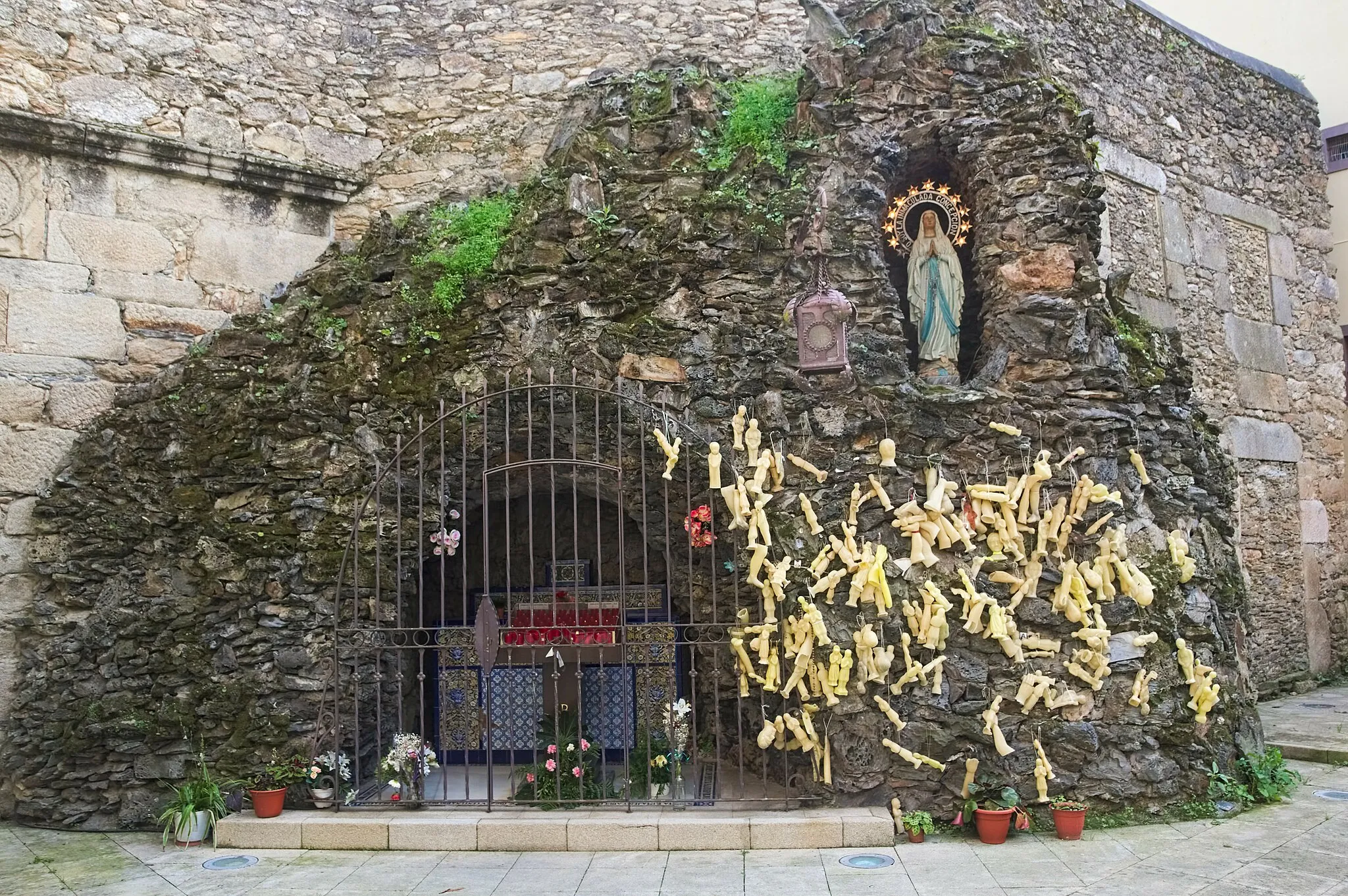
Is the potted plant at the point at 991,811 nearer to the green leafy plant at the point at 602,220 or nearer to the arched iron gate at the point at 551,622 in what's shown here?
the arched iron gate at the point at 551,622

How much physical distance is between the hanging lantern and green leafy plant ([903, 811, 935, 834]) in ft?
8.81

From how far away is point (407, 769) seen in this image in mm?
5867

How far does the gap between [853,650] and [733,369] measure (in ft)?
6.41

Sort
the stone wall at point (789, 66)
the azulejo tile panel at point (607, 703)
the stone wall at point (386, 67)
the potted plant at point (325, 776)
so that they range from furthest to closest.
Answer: the stone wall at point (789, 66), the stone wall at point (386, 67), the azulejo tile panel at point (607, 703), the potted plant at point (325, 776)

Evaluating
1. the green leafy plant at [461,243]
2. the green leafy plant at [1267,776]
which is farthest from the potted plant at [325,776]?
the green leafy plant at [1267,776]

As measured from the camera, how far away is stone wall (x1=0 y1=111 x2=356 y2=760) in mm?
6504

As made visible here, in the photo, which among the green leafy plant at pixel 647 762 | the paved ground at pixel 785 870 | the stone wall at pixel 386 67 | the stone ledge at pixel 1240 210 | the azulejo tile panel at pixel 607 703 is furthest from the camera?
the stone ledge at pixel 1240 210

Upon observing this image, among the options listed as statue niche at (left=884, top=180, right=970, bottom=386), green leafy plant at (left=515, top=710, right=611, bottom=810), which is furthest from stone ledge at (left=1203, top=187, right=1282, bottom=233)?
green leafy plant at (left=515, top=710, right=611, bottom=810)

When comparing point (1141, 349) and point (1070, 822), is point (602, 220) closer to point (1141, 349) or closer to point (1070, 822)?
point (1141, 349)

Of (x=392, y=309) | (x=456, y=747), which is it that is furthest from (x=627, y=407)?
(x=456, y=747)

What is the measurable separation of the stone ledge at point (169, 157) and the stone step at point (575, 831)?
4912mm

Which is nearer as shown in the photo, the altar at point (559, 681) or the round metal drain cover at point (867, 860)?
the round metal drain cover at point (867, 860)

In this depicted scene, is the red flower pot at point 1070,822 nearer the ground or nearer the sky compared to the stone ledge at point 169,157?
nearer the ground

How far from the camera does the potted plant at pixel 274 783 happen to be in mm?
5582
